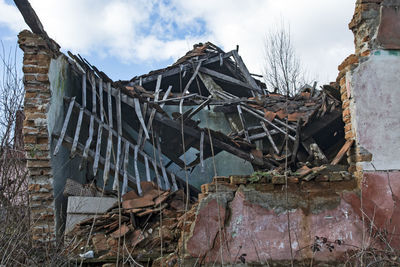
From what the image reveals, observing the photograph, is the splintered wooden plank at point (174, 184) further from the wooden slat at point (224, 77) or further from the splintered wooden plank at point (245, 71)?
the splintered wooden plank at point (245, 71)

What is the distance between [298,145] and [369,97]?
253 cm

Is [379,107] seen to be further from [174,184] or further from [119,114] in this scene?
[119,114]

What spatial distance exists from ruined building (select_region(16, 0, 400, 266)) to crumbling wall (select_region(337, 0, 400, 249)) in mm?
12

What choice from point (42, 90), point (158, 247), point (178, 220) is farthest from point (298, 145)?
point (42, 90)

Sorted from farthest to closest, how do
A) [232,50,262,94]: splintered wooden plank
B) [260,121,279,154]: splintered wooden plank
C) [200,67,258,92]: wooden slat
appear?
[232,50,262,94]: splintered wooden plank → [200,67,258,92]: wooden slat → [260,121,279,154]: splintered wooden plank

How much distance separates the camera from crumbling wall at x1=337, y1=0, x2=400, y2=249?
14.1 feet

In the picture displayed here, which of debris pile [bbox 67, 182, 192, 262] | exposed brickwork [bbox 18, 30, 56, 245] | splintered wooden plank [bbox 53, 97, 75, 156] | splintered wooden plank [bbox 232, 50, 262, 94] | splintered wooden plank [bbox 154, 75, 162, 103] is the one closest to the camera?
debris pile [bbox 67, 182, 192, 262]

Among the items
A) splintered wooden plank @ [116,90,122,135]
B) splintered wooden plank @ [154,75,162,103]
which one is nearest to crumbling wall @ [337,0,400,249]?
splintered wooden plank @ [116,90,122,135]

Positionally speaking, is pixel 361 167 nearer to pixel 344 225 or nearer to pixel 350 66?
pixel 344 225

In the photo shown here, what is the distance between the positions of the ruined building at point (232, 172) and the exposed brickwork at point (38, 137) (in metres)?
0.01

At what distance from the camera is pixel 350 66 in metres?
4.57

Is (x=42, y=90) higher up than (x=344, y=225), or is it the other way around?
(x=42, y=90)

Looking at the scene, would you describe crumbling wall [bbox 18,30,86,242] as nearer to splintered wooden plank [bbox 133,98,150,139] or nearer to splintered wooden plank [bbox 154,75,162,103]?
Answer: splintered wooden plank [bbox 133,98,150,139]

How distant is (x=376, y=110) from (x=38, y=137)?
4.55m
